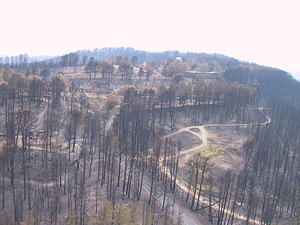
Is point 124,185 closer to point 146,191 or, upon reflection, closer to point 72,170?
point 146,191

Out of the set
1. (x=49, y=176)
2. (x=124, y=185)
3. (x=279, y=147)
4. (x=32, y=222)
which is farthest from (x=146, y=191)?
(x=279, y=147)

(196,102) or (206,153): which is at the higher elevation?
(196,102)

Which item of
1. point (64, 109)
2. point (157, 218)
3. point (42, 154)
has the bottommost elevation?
point (157, 218)

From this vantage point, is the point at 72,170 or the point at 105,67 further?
the point at 105,67

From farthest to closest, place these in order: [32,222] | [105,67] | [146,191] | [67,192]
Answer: [105,67] → [146,191] → [67,192] → [32,222]

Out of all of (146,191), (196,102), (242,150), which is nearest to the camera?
(146,191)

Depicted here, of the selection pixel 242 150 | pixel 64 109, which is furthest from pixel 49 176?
pixel 242 150

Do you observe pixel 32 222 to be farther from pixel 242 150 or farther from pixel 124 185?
pixel 242 150

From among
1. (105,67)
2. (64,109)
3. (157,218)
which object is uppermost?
(105,67)

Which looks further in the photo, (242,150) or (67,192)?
(242,150)
